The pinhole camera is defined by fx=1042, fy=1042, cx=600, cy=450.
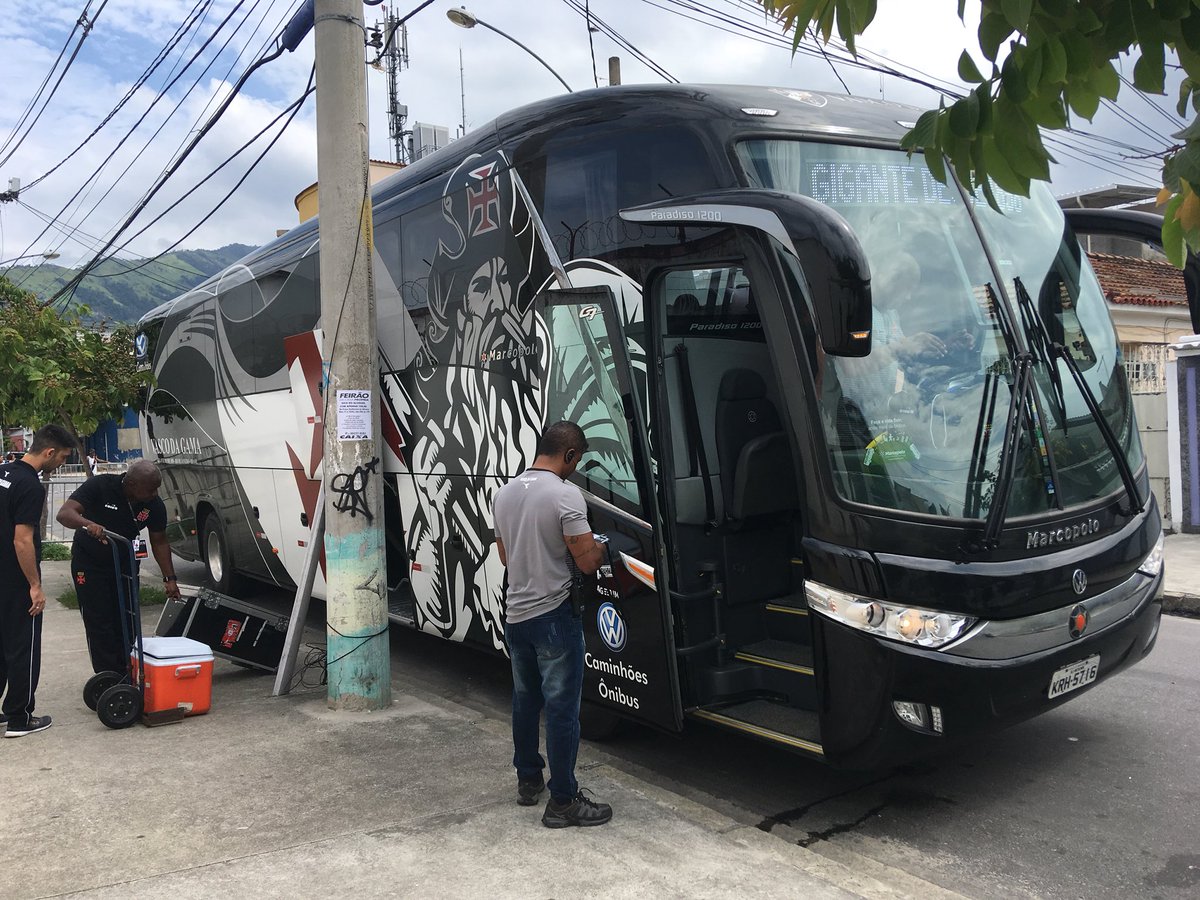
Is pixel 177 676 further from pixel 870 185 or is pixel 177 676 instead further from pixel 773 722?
pixel 870 185

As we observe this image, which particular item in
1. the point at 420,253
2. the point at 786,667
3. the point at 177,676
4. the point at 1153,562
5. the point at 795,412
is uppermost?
the point at 420,253

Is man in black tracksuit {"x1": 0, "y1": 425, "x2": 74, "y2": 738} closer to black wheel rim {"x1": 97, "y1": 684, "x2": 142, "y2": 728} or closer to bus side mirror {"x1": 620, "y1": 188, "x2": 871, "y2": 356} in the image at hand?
black wheel rim {"x1": 97, "y1": 684, "x2": 142, "y2": 728}

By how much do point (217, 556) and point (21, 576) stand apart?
224 inches

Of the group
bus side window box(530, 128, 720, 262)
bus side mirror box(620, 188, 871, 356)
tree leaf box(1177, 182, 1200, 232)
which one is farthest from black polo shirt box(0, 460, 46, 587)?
tree leaf box(1177, 182, 1200, 232)

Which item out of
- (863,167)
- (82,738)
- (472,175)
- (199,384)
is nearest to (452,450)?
(472,175)

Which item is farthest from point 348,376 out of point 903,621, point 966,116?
point 966,116

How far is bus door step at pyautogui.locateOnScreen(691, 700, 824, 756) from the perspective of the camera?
4.75 m

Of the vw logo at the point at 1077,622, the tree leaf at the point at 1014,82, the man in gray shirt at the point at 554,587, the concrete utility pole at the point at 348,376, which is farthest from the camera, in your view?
the concrete utility pole at the point at 348,376

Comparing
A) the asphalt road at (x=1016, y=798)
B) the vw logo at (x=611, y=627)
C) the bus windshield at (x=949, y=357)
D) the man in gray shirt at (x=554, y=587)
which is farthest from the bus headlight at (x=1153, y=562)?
the man in gray shirt at (x=554, y=587)

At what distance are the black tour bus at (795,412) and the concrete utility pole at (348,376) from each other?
0.54m

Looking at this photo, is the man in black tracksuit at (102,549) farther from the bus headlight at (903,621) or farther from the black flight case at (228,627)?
the bus headlight at (903,621)

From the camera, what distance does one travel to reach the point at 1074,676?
4.73m

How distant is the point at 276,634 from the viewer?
7.64 m

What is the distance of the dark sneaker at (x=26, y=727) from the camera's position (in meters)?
6.16
